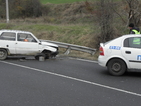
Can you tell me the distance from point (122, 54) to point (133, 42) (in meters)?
0.64

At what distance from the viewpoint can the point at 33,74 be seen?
9.17 m

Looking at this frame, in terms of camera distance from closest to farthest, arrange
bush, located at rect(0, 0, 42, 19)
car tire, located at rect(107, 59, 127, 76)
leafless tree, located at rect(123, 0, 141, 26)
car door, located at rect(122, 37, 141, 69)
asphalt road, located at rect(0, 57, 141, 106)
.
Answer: asphalt road, located at rect(0, 57, 141, 106)
car door, located at rect(122, 37, 141, 69)
car tire, located at rect(107, 59, 127, 76)
leafless tree, located at rect(123, 0, 141, 26)
bush, located at rect(0, 0, 42, 19)

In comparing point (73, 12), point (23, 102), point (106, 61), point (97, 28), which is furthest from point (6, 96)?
point (73, 12)

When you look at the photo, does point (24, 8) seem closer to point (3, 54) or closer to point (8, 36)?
point (8, 36)

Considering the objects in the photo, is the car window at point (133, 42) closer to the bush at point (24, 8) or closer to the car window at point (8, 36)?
the car window at point (8, 36)

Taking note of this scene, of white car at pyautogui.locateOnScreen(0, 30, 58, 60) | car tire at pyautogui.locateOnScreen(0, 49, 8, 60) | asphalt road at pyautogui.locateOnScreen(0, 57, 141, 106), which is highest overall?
white car at pyautogui.locateOnScreen(0, 30, 58, 60)

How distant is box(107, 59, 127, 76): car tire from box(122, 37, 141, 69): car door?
29 centimetres

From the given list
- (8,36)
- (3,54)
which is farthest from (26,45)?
(3,54)

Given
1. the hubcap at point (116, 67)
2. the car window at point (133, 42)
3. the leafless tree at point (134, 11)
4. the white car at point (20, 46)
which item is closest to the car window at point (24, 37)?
the white car at point (20, 46)

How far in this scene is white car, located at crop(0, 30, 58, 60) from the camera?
1248cm

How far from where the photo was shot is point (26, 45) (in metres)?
12.7

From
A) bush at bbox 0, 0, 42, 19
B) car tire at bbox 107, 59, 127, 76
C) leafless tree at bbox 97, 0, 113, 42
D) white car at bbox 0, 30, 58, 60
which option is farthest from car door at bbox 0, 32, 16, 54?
bush at bbox 0, 0, 42, 19

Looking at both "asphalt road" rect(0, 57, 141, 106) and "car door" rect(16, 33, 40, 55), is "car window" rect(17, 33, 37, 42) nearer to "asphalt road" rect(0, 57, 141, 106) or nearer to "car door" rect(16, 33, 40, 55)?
"car door" rect(16, 33, 40, 55)

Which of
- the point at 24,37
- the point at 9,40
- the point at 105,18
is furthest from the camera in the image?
the point at 105,18
